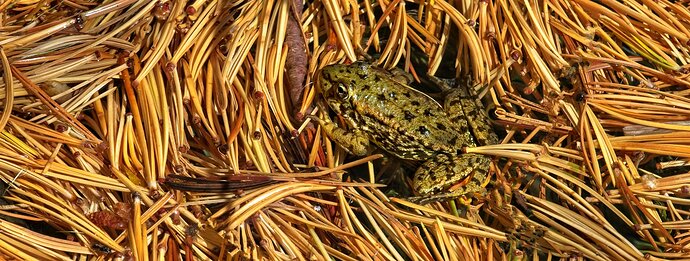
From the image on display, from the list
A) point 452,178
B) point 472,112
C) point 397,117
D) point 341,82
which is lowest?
point 452,178

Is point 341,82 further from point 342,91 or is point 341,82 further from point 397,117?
point 397,117

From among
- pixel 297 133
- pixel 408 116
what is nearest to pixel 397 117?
pixel 408 116

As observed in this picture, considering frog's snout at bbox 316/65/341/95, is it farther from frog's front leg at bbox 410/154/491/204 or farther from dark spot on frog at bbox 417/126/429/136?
frog's front leg at bbox 410/154/491/204

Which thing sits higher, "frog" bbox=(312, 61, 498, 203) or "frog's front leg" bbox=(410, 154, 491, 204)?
"frog" bbox=(312, 61, 498, 203)

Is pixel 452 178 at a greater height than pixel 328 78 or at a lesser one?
lesser

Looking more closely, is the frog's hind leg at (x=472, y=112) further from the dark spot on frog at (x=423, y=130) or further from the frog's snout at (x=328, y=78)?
the frog's snout at (x=328, y=78)

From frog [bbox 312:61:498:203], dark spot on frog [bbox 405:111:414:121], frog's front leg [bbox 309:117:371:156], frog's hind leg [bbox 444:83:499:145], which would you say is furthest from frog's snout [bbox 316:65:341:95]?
frog's hind leg [bbox 444:83:499:145]

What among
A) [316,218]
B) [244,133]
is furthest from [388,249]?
[244,133]

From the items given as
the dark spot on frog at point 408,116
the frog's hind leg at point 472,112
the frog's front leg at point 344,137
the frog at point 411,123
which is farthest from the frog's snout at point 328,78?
the frog's hind leg at point 472,112

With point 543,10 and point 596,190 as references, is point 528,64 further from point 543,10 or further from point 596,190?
point 596,190
